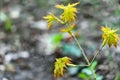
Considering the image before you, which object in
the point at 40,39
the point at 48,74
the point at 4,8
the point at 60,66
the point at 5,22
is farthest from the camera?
the point at 4,8

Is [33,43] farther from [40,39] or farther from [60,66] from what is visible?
[60,66]

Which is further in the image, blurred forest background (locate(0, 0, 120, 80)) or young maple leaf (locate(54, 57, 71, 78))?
blurred forest background (locate(0, 0, 120, 80))

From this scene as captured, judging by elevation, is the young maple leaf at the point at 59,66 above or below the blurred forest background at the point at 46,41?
below

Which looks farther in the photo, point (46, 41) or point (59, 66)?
point (46, 41)

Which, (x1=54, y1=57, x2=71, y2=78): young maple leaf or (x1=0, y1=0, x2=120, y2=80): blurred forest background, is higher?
(x1=0, y1=0, x2=120, y2=80): blurred forest background

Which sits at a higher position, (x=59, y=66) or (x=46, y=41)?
(x=46, y=41)

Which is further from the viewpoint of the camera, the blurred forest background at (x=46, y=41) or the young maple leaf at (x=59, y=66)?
the blurred forest background at (x=46, y=41)

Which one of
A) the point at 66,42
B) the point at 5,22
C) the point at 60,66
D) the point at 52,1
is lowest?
the point at 60,66

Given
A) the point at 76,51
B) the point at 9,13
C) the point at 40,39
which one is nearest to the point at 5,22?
the point at 9,13
